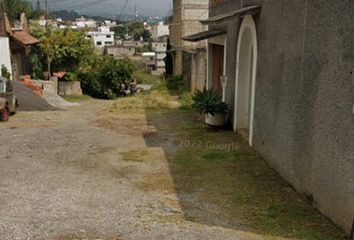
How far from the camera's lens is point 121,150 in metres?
10.9

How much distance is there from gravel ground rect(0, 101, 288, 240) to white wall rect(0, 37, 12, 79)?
12.6m

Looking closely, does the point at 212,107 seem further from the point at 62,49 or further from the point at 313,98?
the point at 62,49

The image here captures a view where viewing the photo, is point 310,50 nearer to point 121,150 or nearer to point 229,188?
point 229,188

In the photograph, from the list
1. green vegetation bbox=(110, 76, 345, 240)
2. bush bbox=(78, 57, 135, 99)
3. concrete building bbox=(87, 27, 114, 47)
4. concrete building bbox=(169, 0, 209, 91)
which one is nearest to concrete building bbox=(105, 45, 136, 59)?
concrete building bbox=(87, 27, 114, 47)

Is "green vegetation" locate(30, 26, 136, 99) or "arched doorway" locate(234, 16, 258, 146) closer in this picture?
"arched doorway" locate(234, 16, 258, 146)

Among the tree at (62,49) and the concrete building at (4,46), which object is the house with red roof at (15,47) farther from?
the tree at (62,49)

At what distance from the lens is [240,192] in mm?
7680

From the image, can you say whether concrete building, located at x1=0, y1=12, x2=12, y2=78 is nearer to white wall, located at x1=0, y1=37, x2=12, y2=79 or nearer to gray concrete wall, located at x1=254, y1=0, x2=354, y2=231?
white wall, located at x1=0, y1=37, x2=12, y2=79

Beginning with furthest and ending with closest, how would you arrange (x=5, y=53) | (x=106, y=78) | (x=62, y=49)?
1. (x=106, y=78)
2. (x=62, y=49)
3. (x=5, y=53)

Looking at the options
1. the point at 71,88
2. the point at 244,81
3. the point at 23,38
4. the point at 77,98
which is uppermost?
the point at 23,38

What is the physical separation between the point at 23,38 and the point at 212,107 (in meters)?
20.5

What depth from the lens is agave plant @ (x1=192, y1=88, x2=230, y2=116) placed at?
12.9 meters

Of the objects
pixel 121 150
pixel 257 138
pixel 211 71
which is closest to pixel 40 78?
pixel 211 71

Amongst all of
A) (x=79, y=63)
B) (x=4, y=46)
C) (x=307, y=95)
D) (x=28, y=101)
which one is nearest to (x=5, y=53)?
(x=4, y=46)
